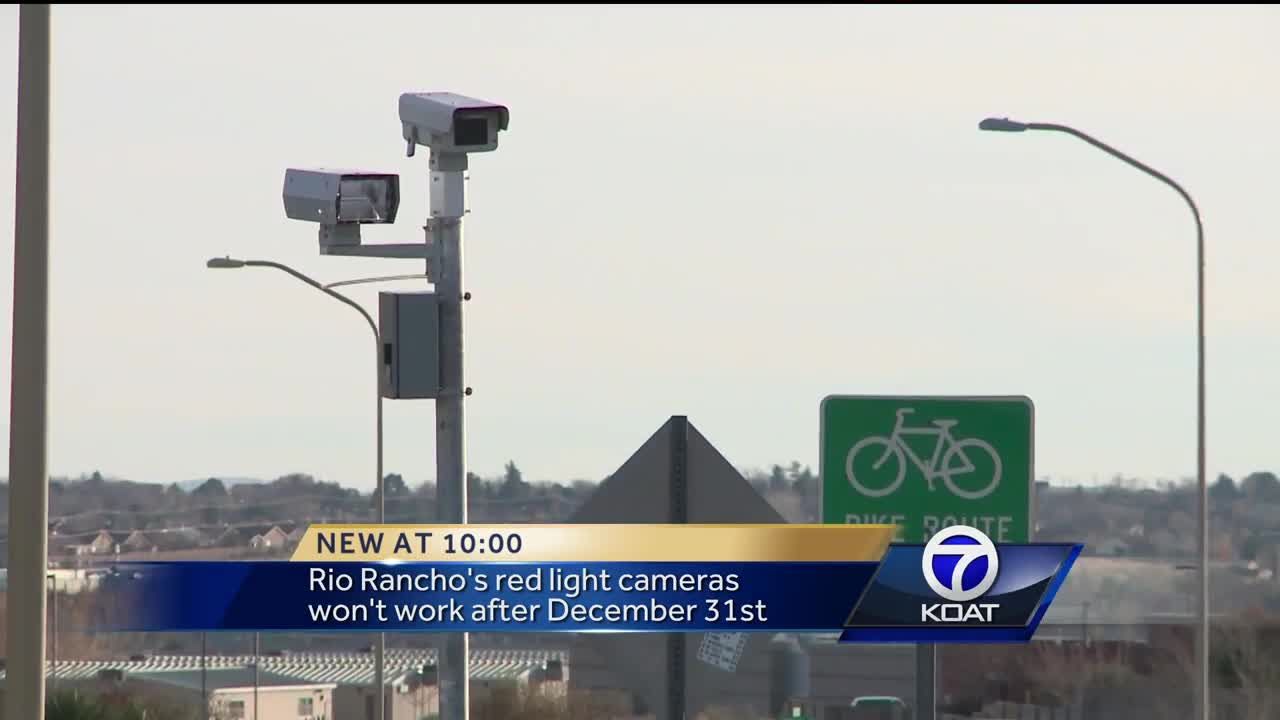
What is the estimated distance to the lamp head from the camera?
22.3 m

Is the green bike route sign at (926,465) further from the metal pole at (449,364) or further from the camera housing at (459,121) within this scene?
the camera housing at (459,121)

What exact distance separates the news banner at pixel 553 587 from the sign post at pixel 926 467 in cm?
231

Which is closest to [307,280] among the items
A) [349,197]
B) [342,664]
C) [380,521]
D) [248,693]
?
[380,521]

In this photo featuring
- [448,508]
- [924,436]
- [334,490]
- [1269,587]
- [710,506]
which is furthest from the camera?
[334,490]

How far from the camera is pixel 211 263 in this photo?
32312 millimetres

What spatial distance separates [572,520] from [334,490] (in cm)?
11579

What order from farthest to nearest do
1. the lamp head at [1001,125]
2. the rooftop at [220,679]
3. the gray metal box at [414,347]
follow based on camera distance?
the rooftop at [220,679]
the lamp head at [1001,125]
the gray metal box at [414,347]

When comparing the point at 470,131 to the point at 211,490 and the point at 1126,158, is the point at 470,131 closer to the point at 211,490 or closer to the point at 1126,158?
the point at 1126,158

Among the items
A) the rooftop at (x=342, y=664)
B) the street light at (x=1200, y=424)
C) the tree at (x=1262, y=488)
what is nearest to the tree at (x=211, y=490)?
the rooftop at (x=342, y=664)

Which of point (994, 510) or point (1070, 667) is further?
point (1070, 667)

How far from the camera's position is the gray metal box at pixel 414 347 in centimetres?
1225

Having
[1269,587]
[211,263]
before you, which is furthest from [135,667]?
[211,263]

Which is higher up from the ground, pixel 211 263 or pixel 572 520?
pixel 211 263

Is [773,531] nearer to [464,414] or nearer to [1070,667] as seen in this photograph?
[464,414]
